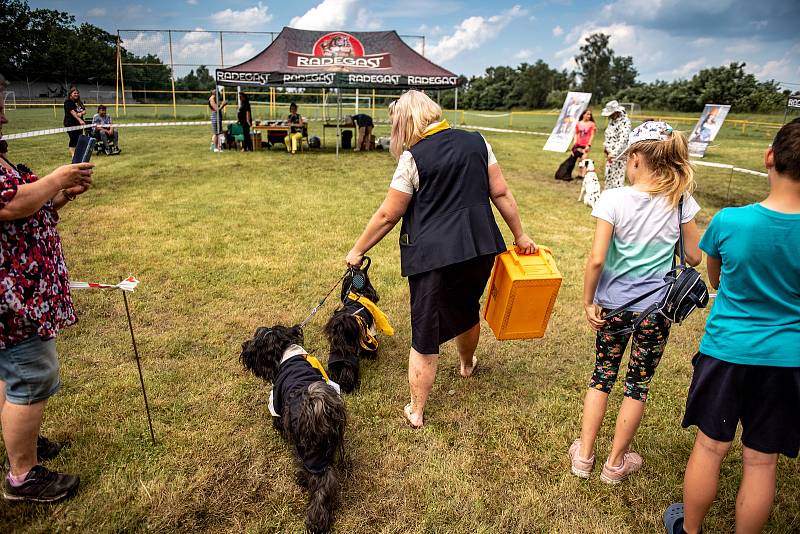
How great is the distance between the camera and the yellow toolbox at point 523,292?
2.83 metres

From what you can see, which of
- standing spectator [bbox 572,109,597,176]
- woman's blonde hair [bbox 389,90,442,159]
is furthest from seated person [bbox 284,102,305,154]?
woman's blonde hair [bbox 389,90,442,159]

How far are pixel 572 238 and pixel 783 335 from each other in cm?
550

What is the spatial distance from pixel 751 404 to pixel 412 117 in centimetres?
199

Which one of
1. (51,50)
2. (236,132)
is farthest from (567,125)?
(51,50)

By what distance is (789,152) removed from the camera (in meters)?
1.66

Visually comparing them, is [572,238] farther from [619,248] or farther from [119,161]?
[119,161]

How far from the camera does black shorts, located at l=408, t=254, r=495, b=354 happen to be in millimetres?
2695

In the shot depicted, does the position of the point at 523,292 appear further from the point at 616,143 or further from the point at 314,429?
the point at 616,143

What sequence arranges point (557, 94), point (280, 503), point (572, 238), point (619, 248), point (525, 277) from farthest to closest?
point (557, 94) < point (572, 238) < point (525, 277) < point (280, 503) < point (619, 248)

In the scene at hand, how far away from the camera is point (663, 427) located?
3.14 m

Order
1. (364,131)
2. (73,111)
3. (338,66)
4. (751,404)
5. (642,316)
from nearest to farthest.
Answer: (751,404) → (642,316) → (73,111) → (338,66) → (364,131)

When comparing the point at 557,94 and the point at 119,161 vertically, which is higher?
the point at 557,94

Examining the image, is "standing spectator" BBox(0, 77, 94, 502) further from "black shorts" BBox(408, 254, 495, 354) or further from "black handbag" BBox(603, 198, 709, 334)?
"black handbag" BBox(603, 198, 709, 334)

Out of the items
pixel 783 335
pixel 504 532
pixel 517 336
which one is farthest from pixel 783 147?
pixel 504 532
